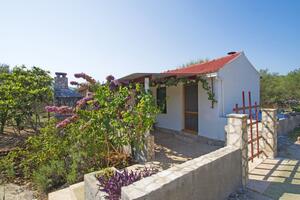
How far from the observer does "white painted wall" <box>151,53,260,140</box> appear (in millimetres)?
8672

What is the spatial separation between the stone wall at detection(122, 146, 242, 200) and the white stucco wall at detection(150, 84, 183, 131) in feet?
19.8

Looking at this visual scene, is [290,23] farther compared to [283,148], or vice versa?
[290,23]

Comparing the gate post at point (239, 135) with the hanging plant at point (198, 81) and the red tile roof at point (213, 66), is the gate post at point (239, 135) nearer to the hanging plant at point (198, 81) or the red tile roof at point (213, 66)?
the hanging plant at point (198, 81)

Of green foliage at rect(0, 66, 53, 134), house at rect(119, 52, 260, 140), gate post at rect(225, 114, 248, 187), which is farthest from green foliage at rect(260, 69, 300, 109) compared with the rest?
green foliage at rect(0, 66, 53, 134)

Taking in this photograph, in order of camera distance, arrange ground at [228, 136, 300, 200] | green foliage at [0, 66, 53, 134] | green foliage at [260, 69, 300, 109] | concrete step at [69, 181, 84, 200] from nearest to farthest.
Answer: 1. ground at [228, 136, 300, 200]
2. concrete step at [69, 181, 84, 200]
3. green foliage at [0, 66, 53, 134]
4. green foliage at [260, 69, 300, 109]

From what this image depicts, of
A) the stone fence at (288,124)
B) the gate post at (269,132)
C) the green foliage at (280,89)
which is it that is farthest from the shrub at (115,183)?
the green foliage at (280,89)

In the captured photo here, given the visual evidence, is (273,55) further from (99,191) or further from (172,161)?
(99,191)

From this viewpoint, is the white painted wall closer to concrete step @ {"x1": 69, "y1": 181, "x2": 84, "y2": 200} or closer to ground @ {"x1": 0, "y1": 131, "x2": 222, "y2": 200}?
ground @ {"x1": 0, "y1": 131, "x2": 222, "y2": 200}

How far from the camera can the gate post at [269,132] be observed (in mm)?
6469

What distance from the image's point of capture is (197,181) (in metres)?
3.33

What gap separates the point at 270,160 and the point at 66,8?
8.80 meters

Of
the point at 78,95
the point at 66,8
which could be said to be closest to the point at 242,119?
the point at 66,8

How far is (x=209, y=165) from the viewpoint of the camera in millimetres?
3670

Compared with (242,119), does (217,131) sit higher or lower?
lower
